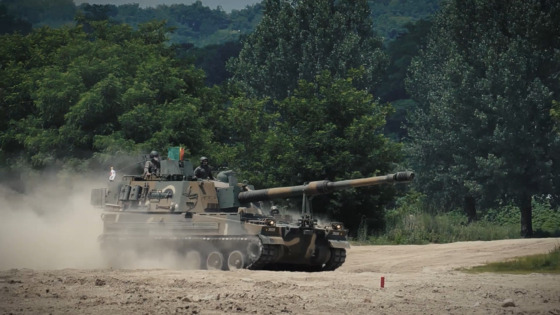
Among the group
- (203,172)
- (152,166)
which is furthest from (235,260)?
(152,166)

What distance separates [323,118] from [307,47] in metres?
25.0

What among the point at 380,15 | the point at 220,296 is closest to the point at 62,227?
the point at 220,296

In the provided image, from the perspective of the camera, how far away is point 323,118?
42.1 meters

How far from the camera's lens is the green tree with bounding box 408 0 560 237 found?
4781 cm

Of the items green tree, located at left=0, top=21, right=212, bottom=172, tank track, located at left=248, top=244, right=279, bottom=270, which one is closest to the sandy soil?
tank track, located at left=248, top=244, right=279, bottom=270

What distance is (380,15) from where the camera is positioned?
145m

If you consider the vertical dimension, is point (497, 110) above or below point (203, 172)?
above

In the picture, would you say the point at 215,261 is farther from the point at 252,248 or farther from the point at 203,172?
the point at 203,172

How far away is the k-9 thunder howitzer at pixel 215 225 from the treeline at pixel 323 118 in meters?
11.9

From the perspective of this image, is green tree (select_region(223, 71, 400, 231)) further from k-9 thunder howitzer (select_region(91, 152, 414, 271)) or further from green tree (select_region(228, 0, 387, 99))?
green tree (select_region(228, 0, 387, 99))

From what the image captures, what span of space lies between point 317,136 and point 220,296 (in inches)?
870

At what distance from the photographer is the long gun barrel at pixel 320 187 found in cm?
2620

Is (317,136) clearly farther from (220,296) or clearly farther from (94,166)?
(220,296)

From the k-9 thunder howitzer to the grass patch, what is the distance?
12.0 ft
